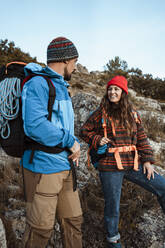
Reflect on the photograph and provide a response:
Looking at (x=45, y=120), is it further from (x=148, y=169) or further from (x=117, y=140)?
(x=148, y=169)

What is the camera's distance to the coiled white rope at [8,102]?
4.84 ft

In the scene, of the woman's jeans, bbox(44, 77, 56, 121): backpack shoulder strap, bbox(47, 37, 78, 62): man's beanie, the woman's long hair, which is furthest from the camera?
the woman's long hair

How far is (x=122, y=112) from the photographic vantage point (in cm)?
228

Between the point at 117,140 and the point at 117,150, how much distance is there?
0.12m

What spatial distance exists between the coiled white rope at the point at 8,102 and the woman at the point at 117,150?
3.39 ft

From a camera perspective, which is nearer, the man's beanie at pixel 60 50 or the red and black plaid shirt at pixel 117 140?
the man's beanie at pixel 60 50

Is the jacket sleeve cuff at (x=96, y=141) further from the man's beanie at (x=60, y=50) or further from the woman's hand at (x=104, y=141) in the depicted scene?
the man's beanie at (x=60, y=50)

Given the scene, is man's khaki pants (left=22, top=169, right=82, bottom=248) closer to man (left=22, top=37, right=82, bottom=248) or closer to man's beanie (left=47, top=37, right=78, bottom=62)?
man (left=22, top=37, right=82, bottom=248)

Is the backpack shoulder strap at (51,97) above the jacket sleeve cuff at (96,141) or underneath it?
above

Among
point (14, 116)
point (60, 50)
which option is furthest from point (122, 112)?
point (14, 116)

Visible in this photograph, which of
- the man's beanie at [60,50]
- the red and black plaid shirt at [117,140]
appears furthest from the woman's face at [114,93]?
the man's beanie at [60,50]

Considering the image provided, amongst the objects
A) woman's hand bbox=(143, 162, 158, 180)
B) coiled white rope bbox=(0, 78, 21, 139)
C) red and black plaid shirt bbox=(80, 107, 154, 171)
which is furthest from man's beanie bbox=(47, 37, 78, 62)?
woman's hand bbox=(143, 162, 158, 180)

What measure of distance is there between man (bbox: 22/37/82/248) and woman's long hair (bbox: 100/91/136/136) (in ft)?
2.54

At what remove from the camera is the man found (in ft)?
4.60
